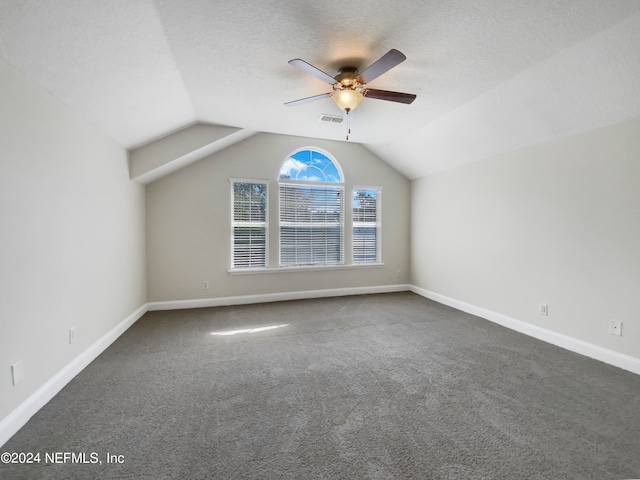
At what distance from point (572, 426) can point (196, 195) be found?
4.72 m

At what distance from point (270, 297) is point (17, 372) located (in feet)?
10.4

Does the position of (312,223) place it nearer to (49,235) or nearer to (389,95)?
(389,95)

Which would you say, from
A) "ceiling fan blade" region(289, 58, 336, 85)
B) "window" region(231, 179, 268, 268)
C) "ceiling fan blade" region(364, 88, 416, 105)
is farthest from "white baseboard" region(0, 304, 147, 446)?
"ceiling fan blade" region(364, 88, 416, 105)

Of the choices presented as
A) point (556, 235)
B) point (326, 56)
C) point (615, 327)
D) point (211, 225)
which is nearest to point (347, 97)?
point (326, 56)

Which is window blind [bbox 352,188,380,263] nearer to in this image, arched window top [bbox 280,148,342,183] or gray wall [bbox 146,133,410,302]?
gray wall [bbox 146,133,410,302]

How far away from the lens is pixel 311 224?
4.95 metres

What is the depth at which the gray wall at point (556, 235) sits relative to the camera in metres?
2.50

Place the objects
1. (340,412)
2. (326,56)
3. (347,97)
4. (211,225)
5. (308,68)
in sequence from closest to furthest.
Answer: (340,412) < (308,68) < (326,56) < (347,97) < (211,225)

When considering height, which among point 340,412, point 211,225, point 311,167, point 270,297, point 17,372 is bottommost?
point 340,412

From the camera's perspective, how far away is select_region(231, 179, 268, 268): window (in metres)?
4.56

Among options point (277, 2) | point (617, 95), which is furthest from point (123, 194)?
point (617, 95)

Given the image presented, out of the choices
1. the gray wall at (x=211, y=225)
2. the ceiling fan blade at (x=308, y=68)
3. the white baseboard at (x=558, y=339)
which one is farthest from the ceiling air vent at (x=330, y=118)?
the white baseboard at (x=558, y=339)

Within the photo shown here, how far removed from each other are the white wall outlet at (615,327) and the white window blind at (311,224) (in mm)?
3443

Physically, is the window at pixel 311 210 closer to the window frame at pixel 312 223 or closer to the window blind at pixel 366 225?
the window frame at pixel 312 223
